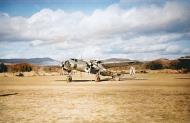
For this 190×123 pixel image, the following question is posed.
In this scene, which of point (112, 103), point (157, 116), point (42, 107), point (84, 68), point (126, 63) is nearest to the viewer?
point (157, 116)

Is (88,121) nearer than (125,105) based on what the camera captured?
Yes

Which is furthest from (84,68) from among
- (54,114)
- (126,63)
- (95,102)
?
(54,114)

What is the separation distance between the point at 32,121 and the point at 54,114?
171 cm

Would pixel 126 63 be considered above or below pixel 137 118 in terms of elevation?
above

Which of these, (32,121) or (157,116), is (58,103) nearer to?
(32,121)

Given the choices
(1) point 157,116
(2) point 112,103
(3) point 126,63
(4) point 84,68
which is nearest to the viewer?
(1) point 157,116

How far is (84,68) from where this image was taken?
120ft

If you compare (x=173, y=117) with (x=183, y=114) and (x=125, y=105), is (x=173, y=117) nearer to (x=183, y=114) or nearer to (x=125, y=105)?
(x=183, y=114)

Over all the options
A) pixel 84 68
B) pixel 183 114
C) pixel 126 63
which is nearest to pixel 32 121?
pixel 183 114

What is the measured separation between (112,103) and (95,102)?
1155 mm

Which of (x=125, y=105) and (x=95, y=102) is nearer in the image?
(x=125, y=105)

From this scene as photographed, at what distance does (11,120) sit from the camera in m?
12.1

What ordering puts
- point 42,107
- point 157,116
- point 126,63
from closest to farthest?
1. point 157,116
2. point 42,107
3. point 126,63

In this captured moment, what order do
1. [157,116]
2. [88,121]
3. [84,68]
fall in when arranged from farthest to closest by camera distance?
[84,68] → [157,116] → [88,121]
